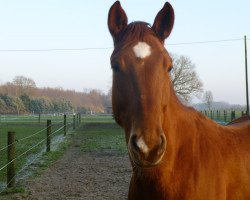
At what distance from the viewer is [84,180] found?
869cm

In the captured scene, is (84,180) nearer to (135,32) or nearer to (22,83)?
(135,32)

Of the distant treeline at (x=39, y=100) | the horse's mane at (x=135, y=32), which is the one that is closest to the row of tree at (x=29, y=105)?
the distant treeline at (x=39, y=100)

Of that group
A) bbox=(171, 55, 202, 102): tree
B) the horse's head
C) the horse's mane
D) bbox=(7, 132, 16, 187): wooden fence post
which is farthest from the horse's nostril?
bbox=(171, 55, 202, 102): tree

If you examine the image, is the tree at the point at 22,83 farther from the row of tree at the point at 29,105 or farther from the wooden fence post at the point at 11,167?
the wooden fence post at the point at 11,167

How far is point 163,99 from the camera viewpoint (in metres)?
2.50

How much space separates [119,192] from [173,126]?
200 inches

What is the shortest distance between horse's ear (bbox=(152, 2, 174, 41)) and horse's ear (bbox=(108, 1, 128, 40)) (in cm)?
25

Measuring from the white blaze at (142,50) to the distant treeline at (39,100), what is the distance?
4796 centimetres

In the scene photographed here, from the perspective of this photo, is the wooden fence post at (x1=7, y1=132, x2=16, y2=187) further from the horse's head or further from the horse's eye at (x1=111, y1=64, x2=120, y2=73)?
the horse's eye at (x1=111, y1=64, x2=120, y2=73)

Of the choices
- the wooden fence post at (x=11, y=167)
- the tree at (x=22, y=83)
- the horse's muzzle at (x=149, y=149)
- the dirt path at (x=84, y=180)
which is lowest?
the dirt path at (x=84, y=180)

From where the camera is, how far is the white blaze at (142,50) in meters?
2.52

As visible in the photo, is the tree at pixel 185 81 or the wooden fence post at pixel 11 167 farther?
the tree at pixel 185 81

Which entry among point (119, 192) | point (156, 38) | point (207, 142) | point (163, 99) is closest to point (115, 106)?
point (163, 99)

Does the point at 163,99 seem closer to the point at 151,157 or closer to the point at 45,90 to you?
the point at 151,157
